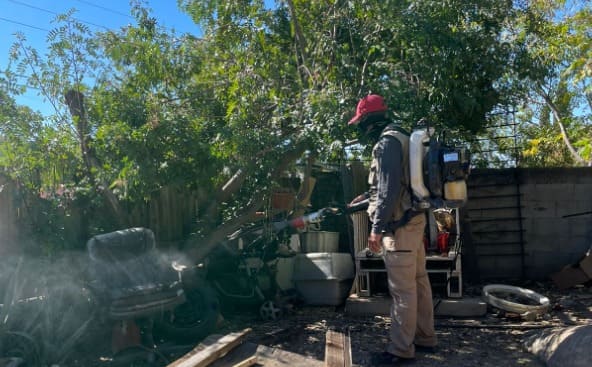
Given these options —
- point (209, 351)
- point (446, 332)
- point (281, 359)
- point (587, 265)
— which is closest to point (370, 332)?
point (446, 332)

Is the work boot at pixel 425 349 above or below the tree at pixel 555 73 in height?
below

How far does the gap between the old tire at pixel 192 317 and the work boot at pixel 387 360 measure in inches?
70.0

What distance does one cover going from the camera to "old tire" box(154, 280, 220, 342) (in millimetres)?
4965

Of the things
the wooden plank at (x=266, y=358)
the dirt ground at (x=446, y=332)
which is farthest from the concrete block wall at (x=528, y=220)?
the wooden plank at (x=266, y=358)

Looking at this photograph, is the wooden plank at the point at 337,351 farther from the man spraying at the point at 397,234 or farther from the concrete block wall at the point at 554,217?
the concrete block wall at the point at 554,217

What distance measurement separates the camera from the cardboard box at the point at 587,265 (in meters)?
7.16

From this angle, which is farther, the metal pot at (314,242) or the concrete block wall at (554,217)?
the concrete block wall at (554,217)

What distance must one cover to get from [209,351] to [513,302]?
12.8 ft

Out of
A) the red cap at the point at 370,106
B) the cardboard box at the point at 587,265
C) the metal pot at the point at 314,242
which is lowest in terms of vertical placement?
the cardboard box at the point at 587,265

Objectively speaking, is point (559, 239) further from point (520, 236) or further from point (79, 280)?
point (79, 280)

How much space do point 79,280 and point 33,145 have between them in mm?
1282

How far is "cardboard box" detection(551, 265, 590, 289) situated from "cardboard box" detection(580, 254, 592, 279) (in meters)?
0.04

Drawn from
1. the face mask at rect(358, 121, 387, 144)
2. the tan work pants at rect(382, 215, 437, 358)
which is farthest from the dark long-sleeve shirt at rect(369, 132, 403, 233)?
the face mask at rect(358, 121, 387, 144)

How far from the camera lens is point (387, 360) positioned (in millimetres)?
4098
